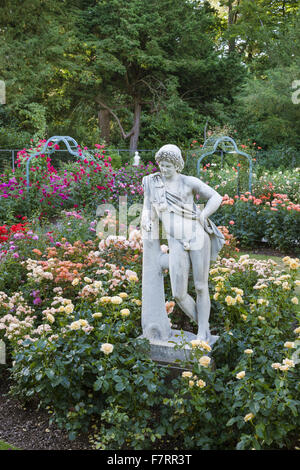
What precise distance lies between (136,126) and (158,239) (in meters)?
17.5

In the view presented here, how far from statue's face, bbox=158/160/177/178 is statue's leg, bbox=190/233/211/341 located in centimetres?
53

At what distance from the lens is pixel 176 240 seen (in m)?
3.43

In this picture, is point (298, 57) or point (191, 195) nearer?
point (191, 195)

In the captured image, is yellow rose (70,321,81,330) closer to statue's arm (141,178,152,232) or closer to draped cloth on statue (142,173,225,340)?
draped cloth on statue (142,173,225,340)

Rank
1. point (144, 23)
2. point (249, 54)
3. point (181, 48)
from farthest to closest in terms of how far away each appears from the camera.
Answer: point (249, 54) < point (181, 48) < point (144, 23)

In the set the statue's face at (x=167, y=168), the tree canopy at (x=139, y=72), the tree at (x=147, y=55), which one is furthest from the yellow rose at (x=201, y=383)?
the tree at (x=147, y=55)

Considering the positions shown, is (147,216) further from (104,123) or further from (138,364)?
(104,123)

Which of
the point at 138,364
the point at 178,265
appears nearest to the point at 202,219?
the point at 178,265

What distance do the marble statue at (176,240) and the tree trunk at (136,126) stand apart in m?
17.1

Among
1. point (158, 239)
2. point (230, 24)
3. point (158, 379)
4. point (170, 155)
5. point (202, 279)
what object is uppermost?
point (230, 24)

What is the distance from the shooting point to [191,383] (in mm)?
2887

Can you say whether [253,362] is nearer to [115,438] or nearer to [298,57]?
[115,438]
